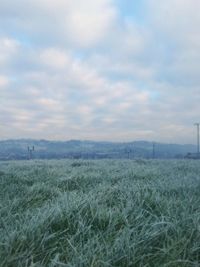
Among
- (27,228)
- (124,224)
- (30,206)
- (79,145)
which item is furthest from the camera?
(79,145)

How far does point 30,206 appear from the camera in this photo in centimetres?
562

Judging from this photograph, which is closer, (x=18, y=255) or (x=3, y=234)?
(x=18, y=255)

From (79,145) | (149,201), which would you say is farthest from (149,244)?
(79,145)

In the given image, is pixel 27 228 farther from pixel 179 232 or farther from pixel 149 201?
pixel 149 201

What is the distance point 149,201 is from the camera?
207 inches

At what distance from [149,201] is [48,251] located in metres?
2.27

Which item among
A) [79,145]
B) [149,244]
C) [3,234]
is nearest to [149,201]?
[149,244]

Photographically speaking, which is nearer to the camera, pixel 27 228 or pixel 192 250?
pixel 192 250

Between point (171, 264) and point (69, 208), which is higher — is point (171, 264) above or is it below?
below

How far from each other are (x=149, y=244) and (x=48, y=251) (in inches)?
32.3

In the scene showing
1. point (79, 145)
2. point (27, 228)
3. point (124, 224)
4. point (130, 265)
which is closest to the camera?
point (130, 265)

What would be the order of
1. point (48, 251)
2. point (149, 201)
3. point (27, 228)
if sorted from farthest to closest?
point (149, 201)
point (27, 228)
point (48, 251)

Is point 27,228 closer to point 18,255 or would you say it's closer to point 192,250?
point 18,255

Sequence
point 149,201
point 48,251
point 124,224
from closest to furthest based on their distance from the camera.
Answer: point 48,251, point 124,224, point 149,201
